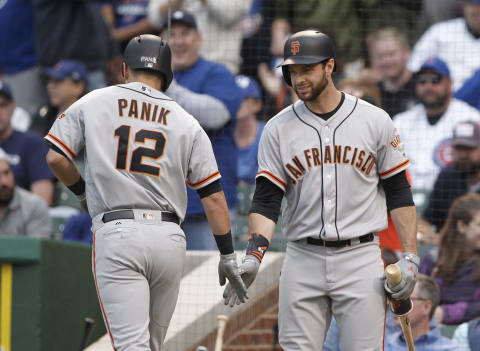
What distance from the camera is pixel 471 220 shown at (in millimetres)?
6828

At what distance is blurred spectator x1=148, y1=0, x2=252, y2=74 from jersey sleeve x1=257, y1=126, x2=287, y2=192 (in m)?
5.18

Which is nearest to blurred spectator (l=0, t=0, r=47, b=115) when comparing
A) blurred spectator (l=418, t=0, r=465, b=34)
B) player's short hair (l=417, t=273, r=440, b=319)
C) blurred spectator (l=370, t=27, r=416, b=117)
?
blurred spectator (l=370, t=27, r=416, b=117)

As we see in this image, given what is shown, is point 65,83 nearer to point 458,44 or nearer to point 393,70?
point 393,70

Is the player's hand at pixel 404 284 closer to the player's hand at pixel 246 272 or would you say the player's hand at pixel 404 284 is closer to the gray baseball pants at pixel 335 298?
the gray baseball pants at pixel 335 298

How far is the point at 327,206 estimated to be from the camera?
4410mm

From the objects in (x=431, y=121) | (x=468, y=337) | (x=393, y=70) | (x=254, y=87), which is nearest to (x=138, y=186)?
(x=468, y=337)

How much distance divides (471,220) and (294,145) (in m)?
2.78

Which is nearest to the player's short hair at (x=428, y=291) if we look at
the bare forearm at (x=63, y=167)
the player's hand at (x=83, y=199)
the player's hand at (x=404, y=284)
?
the player's hand at (x=404, y=284)

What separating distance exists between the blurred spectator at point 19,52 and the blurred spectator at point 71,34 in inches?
12.0

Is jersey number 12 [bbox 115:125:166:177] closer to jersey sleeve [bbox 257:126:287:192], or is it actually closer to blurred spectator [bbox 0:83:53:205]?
jersey sleeve [bbox 257:126:287:192]

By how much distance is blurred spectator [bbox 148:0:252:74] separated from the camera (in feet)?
31.7

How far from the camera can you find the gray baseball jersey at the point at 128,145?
4.34 meters

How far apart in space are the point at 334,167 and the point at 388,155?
0.90 feet

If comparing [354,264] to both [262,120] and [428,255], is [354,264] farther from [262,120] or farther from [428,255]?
[262,120]
